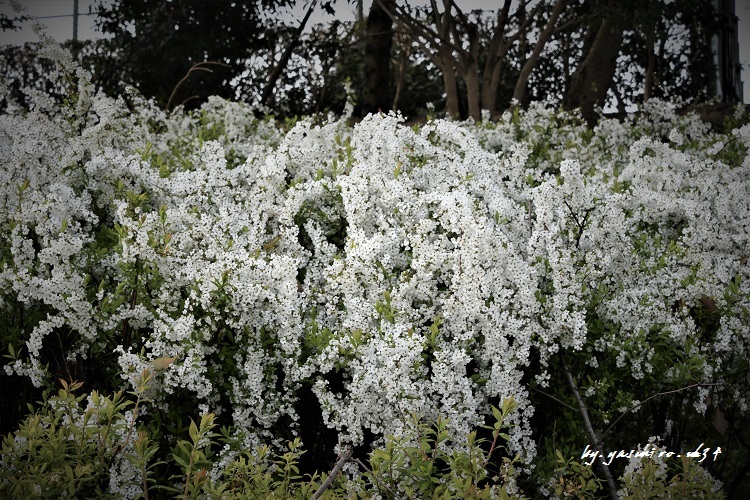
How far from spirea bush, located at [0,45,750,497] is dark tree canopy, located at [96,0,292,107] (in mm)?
8584

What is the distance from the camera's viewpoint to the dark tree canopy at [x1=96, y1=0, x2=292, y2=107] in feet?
41.4

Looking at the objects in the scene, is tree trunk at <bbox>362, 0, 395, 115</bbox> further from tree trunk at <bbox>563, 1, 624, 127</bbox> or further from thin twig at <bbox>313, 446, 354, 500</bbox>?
thin twig at <bbox>313, 446, 354, 500</bbox>

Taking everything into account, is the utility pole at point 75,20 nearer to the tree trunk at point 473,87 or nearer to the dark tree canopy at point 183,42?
the dark tree canopy at point 183,42

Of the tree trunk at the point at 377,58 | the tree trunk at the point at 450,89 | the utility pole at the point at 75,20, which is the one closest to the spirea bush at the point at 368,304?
the tree trunk at the point at 450,89

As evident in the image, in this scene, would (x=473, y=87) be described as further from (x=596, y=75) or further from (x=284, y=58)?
(x=284, y=58)

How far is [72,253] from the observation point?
327 cm

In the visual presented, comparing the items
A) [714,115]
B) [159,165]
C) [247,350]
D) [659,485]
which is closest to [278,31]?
[714,115]

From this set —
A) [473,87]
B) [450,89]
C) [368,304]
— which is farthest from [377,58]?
[368,304]

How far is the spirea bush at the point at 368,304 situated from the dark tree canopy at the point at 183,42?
858 centimetres

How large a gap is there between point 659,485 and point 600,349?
111 cm

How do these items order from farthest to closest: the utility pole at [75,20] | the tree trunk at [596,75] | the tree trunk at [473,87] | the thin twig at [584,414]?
1. the utility pole at [75,20]
2. the tree trunk at [596,75]
3. the tree trunk at [473,87]
4. the thin twig at [584,414]

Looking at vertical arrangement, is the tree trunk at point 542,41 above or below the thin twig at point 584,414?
above

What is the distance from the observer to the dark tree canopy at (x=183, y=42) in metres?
12.6

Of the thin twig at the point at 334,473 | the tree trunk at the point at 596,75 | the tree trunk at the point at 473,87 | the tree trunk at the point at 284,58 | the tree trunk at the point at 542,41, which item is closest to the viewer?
the thin twig at the point at 334,473
